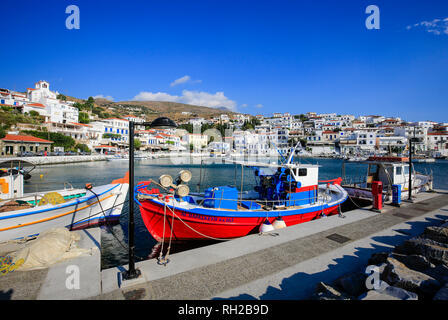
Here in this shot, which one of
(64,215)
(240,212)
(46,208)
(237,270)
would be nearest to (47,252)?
(46,208)

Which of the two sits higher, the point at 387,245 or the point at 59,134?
the point at 59,134

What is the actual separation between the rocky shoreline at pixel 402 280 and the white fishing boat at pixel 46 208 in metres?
6.99

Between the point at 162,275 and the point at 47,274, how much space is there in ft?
8.09

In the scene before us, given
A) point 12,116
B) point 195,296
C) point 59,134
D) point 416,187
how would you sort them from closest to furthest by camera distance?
point 195,296, point 416,187, point 12,116, point 59,134

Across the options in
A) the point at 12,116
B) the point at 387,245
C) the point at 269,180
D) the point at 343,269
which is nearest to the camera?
the point at 343,269

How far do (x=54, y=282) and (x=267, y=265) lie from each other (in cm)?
455

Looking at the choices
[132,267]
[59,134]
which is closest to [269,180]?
[132,267]

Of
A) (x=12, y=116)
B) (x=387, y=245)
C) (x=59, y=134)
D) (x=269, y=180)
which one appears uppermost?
(x=12, y=116)

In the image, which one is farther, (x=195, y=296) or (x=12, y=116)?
(x=12, y=116)

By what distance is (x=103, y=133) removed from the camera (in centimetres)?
7469

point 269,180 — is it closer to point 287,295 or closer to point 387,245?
point 387,245
